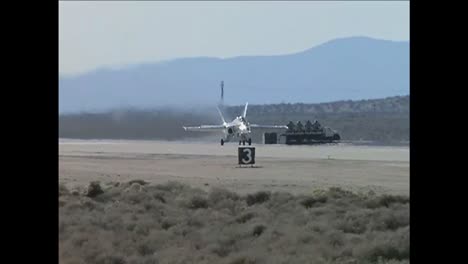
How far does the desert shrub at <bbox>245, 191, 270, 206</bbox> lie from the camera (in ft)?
32.5

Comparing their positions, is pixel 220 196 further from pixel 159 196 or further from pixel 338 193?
pixel 338 193

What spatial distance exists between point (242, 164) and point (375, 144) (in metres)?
9.04

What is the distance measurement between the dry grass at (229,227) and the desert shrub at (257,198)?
0.05ft

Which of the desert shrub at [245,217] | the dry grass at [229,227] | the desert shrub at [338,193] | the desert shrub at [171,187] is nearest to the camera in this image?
the dry grass at [229,227]

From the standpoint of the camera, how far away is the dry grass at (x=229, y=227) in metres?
6.07

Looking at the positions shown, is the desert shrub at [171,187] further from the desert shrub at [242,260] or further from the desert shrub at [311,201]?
the desert shrub at [242,260]

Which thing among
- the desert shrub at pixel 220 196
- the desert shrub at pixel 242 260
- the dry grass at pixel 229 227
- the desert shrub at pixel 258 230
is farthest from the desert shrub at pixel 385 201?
the desert shrub at pixel 242 260

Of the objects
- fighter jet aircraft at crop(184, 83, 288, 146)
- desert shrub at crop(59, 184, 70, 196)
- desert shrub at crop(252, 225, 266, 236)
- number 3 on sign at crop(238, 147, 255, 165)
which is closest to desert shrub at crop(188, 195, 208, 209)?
desert shrub at crop(59, 184, 70, 196)

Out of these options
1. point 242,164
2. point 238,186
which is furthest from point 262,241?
point 242,164

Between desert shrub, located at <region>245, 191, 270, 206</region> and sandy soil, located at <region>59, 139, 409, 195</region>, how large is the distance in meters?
0.87

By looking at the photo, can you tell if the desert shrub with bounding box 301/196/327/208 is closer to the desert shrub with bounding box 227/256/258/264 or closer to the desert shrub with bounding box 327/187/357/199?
the desert shrub with bounding box 327/187/357/199

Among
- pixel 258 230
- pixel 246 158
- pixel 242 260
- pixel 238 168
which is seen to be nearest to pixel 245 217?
pixel 258 230
